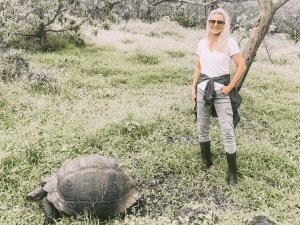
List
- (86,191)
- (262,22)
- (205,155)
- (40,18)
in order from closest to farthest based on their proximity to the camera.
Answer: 1. (86,191)
2. (205,155)
3. (262,22)
4. (40,18)

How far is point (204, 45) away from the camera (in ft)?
13.6

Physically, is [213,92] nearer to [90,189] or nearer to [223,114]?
[223,114]

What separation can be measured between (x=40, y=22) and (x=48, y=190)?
759cm

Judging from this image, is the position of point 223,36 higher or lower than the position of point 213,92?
higher

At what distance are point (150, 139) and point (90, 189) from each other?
6.38 ft

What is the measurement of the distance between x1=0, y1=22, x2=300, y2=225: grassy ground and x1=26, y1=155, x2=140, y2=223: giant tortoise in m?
0.14

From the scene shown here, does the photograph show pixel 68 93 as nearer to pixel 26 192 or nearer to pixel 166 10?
pixel 26 192

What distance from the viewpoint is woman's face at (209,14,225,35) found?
3.88 metres

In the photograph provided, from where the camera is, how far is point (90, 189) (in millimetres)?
3643

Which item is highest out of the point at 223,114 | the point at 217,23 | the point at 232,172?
the point at 217,23

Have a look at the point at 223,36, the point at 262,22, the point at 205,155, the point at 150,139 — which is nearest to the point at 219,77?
the point at 223,36

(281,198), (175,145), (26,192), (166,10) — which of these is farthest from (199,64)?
(166,10)

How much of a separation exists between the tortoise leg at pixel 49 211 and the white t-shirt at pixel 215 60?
2.33 metres

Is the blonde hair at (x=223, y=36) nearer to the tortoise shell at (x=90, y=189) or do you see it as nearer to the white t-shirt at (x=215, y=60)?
the white t-shirt at (x=215, y=60)
